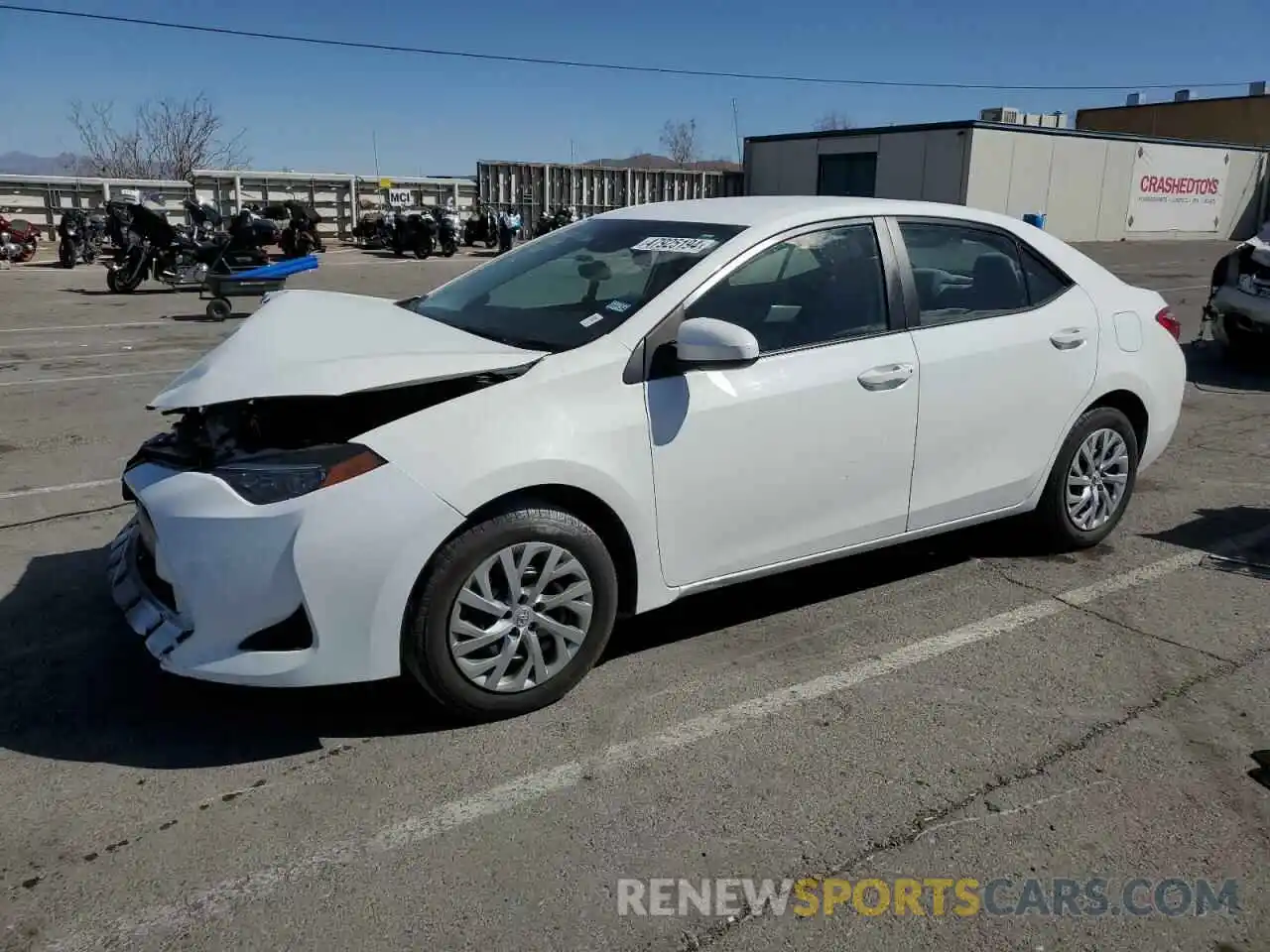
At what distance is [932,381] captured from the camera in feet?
13.6

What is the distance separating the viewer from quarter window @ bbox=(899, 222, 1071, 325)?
14.1ft

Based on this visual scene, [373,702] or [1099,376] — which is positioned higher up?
[1099,376]

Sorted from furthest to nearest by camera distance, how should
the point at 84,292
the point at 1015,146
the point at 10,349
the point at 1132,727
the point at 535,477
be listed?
the point at 1015,146
the point at 84,292
the point at 10,349
the point at 1132,727
the point at 535,477

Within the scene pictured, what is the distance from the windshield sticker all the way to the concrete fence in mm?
21919

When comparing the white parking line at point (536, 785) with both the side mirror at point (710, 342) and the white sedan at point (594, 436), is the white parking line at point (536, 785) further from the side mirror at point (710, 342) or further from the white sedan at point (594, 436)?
the side mirror at point (710, 342)

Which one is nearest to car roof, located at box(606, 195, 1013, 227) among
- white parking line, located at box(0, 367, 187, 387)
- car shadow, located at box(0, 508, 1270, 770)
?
car shadow, located at box(0, 508, 1270, 770)

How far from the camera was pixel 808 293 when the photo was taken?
401cm

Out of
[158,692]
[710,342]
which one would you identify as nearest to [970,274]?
[710,342]

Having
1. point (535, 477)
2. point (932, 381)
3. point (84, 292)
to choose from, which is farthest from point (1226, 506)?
point (84, 292)

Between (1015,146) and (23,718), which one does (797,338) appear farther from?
(1015,146)

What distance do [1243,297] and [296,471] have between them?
31.9ft

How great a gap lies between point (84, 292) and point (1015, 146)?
28141 millimetres

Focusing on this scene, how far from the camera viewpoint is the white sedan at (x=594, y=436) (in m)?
3.03

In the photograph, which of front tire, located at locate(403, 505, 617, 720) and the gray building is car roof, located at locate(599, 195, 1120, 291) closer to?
front tire, located at locate(403, 505, 617, 720)
